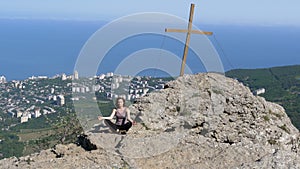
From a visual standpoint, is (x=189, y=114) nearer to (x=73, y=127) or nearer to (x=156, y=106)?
(x=156, y=106)

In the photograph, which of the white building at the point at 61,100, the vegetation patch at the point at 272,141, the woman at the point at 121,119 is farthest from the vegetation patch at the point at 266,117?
the white building at the point at 61,100

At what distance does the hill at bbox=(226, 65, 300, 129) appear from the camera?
88.3 meters

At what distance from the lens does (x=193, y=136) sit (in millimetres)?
9117

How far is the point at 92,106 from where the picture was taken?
419 inches

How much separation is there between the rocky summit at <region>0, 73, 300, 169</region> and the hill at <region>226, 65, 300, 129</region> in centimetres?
6941

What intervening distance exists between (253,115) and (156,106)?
8.14ft

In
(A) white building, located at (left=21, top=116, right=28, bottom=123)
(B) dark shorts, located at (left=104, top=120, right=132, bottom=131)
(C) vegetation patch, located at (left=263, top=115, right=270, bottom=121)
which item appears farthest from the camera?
(A) white building, located at (left=21, top=116, right=28, bottom=123)

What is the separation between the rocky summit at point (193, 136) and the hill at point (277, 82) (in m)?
69.4

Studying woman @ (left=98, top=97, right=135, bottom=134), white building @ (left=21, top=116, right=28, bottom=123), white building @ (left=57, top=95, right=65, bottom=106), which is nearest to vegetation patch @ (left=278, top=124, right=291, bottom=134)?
woman @ (left=98, top=97, right=135, bottom=134)

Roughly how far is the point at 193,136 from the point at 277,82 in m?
102

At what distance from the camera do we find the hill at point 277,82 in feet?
290

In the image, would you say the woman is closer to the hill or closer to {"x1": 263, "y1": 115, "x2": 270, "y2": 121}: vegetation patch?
{"x1": 263, "y1": 115, "x2": 270, "y2": 121}: vegetation patch

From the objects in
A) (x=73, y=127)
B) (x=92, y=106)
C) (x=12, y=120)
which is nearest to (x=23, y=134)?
(x=12, y=120)

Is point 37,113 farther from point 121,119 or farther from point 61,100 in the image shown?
point 121,119
